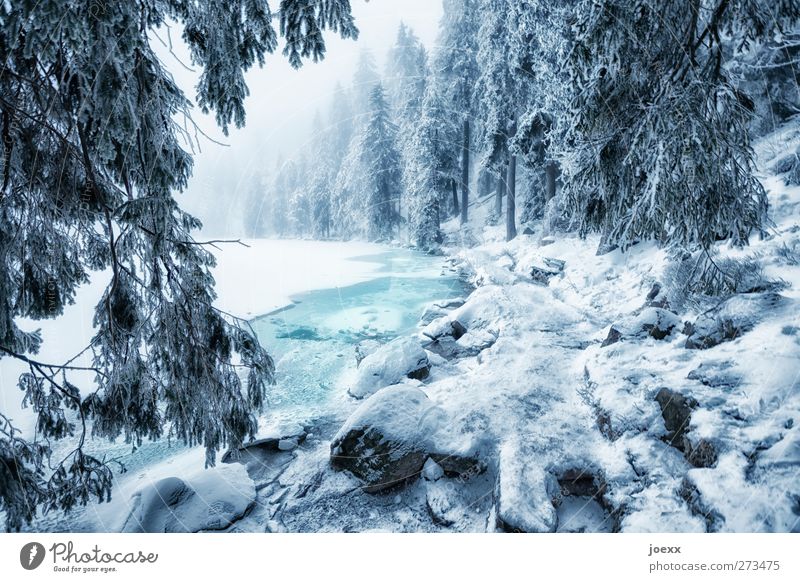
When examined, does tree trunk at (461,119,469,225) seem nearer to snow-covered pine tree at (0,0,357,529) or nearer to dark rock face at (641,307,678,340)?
dark rock face at (641,307,678,340)

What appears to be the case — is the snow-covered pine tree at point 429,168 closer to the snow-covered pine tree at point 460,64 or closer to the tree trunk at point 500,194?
the snow-covered pine tree at point 460,64

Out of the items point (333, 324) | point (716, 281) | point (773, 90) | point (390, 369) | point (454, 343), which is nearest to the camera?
point (716, 281)

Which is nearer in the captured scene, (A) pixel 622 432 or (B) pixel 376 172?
(A) pixel 622 432

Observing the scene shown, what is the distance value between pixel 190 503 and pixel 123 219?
10.8 feet

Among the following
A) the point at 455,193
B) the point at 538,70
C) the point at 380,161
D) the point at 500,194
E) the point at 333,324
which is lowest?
the point at 333,324

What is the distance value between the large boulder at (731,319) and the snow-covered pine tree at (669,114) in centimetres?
122

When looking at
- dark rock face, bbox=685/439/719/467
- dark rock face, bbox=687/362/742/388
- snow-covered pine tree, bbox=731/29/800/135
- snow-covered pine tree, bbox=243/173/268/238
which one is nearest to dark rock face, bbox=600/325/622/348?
dark rock face, bbox=687/362/742/388

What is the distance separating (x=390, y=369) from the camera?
660 cm

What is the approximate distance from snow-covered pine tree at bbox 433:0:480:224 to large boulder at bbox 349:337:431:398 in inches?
768

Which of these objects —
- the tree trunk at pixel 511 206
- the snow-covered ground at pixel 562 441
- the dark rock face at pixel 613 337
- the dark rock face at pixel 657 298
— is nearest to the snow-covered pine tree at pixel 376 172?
the tree trunk at pixel 511 206

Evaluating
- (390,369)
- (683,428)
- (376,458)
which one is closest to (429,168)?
(390,369)

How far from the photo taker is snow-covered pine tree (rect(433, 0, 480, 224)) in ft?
69.5

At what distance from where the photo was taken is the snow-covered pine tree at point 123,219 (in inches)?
92.2

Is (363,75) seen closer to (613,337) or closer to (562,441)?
(613,337)
